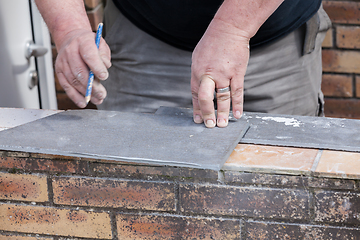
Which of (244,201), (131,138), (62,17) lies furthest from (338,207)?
(62,17)

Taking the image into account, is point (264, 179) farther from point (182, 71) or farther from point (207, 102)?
point (182, 71)

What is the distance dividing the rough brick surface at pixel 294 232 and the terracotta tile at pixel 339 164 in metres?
0.11

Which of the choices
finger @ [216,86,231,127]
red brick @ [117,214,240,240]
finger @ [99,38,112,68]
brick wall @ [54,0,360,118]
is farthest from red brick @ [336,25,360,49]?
red brick @ [117,214,240,240]

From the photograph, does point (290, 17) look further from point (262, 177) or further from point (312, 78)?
point (262, 177)

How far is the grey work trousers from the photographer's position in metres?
1.23

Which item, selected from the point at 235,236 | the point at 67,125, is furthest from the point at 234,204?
the point at 67,125

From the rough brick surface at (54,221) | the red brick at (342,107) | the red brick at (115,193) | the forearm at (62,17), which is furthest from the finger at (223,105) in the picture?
the red brick at (342,107)

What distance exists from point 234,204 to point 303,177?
0.14 m

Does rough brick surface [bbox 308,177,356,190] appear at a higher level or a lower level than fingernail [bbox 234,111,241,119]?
lower

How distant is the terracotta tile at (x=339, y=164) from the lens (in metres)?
0.64

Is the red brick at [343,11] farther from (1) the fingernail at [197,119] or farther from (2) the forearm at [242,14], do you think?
(1) the fingernail at [197,119]

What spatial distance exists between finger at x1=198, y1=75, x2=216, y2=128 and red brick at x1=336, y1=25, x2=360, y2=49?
1.20 metres

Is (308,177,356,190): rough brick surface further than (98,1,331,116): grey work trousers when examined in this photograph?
No

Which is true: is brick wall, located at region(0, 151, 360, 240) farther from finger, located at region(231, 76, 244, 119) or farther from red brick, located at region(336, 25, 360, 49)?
red brick, located at region(336, 25, 360, 49)
